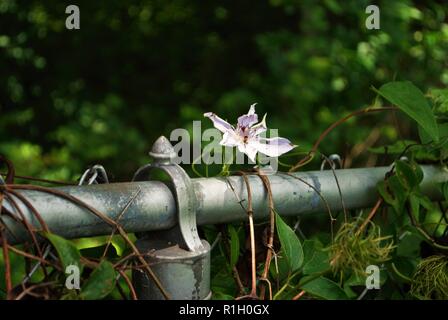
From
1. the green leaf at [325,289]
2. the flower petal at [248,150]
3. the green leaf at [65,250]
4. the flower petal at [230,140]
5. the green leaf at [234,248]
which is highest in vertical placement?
the flower petal at [230,140]

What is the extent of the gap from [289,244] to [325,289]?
7cm

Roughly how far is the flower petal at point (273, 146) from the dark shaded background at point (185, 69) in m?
1.13

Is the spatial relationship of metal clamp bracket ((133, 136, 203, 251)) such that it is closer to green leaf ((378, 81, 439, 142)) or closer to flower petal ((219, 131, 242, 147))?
flower petal ((219, 131, 242, 147))

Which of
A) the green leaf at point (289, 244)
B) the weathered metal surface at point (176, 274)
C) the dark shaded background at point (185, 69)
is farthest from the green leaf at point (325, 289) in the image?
the dark shaded background at point (185, 69)

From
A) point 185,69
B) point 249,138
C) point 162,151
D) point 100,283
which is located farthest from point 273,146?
point 185,69

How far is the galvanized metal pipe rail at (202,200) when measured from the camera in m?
0.65

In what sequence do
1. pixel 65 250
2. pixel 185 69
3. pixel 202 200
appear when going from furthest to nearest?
pixel 185 69
pixel 202 200
pixel 65 250

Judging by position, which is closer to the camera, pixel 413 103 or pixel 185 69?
pixel 413 103

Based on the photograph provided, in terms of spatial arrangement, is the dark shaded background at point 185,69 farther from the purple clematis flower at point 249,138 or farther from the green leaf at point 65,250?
the green leaf at point 65,250

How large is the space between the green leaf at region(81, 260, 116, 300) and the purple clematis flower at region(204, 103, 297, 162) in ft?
0.65

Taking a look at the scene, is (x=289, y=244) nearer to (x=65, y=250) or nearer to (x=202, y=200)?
(x=202, y=200)

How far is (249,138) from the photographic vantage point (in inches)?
30.8

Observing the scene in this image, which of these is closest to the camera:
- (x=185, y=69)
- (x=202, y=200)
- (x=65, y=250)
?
(x=65, y=250)
